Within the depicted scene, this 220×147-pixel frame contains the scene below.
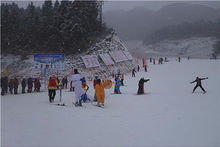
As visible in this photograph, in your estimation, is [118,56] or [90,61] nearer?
[90,61]

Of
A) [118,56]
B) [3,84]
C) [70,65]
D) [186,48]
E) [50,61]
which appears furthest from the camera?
[186,48]

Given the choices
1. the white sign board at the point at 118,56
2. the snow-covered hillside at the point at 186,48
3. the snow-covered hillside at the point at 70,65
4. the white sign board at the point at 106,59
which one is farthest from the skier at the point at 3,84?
the snow-covered hillside at the point at 186,48

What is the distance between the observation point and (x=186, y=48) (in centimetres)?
9612

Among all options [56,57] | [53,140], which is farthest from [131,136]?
[56,57]

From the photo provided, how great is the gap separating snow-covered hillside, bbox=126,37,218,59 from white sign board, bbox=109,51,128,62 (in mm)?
53177

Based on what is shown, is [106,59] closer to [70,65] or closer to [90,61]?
[90,61]

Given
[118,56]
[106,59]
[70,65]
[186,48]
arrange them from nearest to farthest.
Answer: [70,65] < [106,59] < [118,56] < [186,48]

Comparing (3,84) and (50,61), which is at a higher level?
(50,61)

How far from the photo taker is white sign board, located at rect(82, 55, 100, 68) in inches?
1077

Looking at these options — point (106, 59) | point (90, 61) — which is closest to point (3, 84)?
point (90, 61)

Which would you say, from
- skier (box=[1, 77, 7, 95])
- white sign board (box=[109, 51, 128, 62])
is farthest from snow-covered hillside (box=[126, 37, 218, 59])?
skier (box=[1, 77, 7, 95])

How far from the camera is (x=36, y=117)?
6.21m

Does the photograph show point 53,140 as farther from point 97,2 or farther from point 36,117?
point 97,2

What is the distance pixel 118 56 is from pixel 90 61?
6.70 metres
